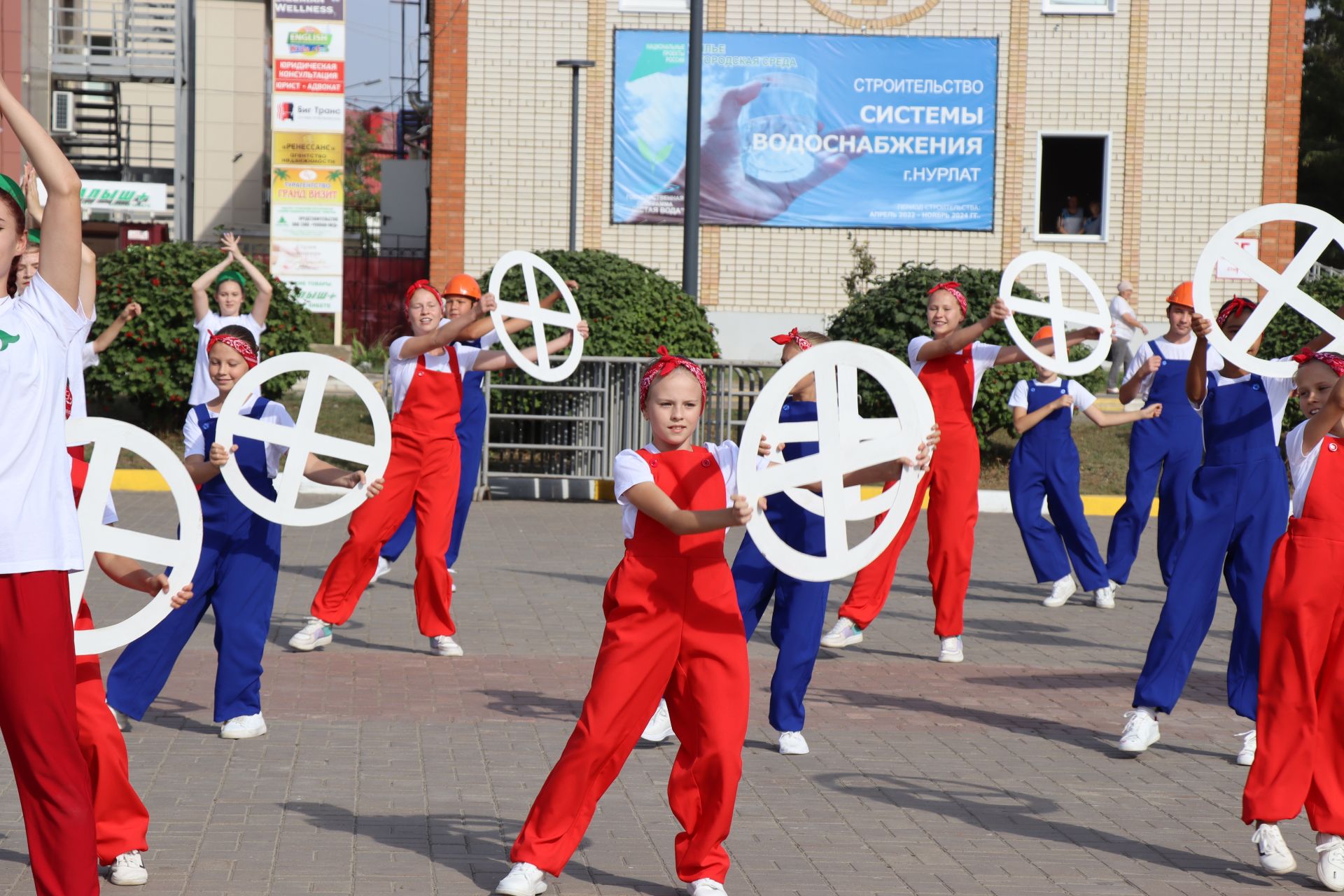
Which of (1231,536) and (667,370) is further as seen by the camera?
(1231,536)

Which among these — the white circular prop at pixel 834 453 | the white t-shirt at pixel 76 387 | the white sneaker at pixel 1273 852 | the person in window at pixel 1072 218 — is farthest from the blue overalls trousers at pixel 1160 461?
the person in window at pixel 1072 218

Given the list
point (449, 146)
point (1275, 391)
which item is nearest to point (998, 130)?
point (449, 146)

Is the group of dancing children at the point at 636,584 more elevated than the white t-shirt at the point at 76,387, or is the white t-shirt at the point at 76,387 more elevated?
the white t-shirt at the point at 76,387

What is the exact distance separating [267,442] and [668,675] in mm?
2481

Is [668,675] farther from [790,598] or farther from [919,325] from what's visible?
[919,325]

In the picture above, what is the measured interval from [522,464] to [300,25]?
43.0 feet

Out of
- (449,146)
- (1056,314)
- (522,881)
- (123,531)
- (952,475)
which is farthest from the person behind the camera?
(449,146)

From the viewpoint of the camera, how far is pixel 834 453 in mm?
4570

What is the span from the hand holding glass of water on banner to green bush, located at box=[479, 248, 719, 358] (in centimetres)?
824

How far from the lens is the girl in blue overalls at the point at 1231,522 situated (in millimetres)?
6148

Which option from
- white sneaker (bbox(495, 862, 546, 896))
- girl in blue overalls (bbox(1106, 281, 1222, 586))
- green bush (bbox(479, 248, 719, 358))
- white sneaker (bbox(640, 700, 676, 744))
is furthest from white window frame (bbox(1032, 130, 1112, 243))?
white sneaker (bbox(495, 862, 546, 896))

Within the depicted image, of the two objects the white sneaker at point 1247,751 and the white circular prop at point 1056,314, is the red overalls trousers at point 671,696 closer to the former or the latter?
the white sneaker at point 1247,751

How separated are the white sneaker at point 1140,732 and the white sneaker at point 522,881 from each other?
297 cm

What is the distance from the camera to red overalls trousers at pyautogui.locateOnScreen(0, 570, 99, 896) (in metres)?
3.58
